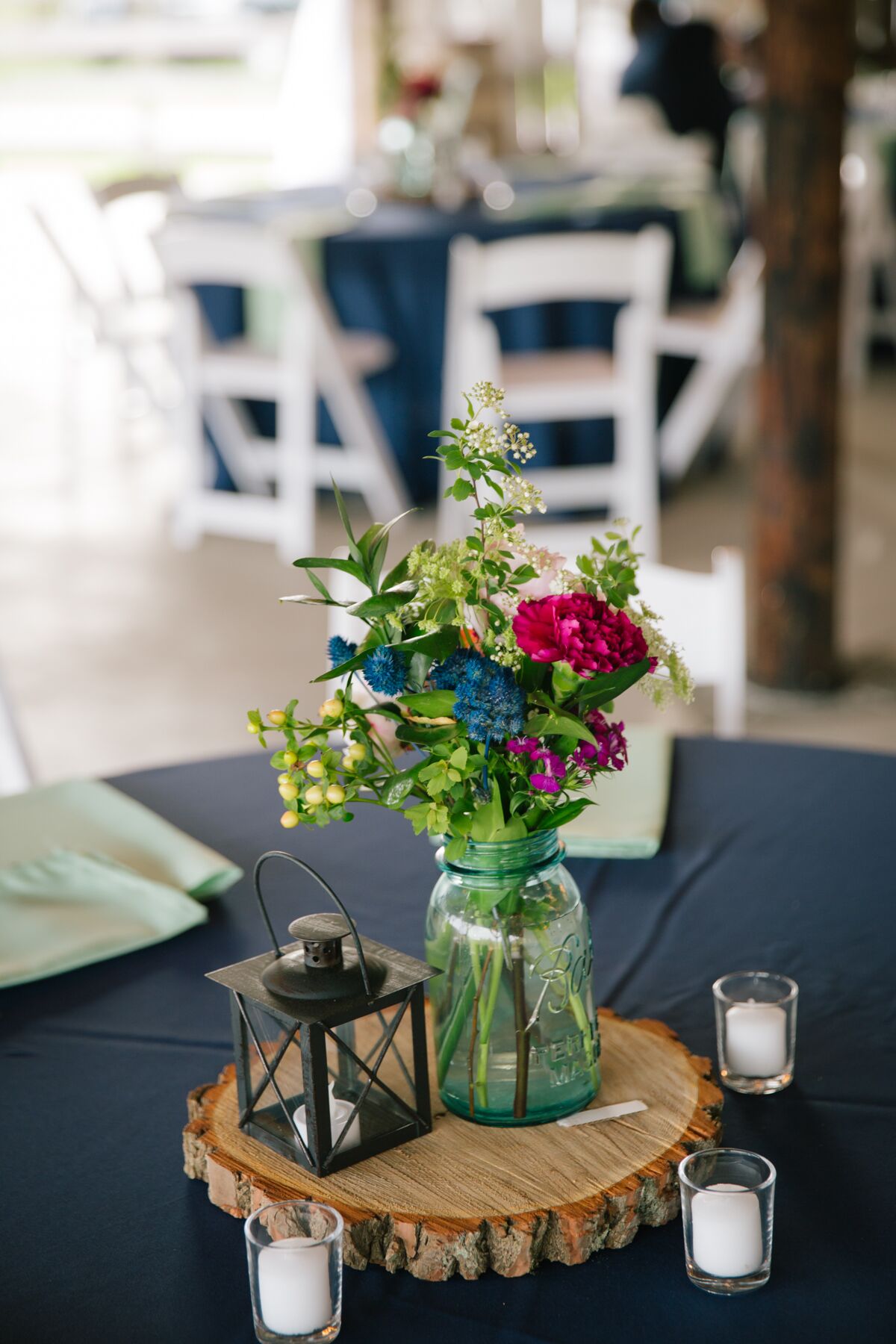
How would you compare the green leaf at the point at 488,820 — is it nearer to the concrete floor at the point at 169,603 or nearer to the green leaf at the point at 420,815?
the green leaf at the point at 420,815

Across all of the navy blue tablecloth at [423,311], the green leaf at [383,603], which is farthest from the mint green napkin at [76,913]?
the navy blue tablecloth at [423,311]

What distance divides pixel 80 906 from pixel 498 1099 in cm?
50

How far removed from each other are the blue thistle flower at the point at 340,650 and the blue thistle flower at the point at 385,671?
0.02m

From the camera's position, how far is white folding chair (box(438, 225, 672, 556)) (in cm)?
403

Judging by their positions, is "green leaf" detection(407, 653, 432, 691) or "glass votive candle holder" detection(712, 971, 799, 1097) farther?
"glass votive candle holder" detection(712, 971, 799, 1097)

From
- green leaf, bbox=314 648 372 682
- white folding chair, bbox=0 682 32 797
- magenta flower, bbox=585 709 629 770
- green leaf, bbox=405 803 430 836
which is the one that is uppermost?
green leaf, bbox=314 648 372 682

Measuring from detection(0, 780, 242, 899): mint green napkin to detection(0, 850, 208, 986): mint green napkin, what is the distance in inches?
0.9

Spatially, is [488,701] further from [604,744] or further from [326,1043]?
[326,1043]

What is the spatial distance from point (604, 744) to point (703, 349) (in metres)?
4.06

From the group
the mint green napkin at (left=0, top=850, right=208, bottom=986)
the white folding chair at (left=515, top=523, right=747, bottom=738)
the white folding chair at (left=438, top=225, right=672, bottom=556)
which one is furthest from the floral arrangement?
the white folding chair at (left=438, top=225, right=672, bottom=556)

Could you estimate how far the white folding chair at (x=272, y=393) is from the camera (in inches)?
172

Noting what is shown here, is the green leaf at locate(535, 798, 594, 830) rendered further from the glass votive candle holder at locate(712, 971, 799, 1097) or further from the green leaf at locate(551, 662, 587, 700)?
the glass votive candle holder at locate(712, 971, 799, 1097)

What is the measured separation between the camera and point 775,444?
11.4 feet

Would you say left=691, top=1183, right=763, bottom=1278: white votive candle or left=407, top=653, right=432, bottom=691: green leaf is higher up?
left=407, top=653, right=432, bottom=691: green leaf
